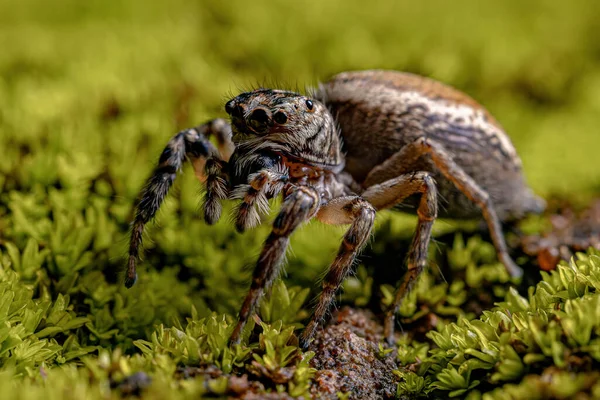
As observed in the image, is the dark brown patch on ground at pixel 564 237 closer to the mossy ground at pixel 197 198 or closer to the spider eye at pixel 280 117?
the mossy ground at pixel 197 198

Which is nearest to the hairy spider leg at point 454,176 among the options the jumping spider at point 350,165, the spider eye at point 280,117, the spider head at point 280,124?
the jumping spider at point 350,165

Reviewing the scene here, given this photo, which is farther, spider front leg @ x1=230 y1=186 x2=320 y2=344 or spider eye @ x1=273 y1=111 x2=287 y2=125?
spider eye @ x1=273 y1=111 x2=287 y2=125

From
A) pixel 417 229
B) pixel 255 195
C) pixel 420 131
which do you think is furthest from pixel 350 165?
pixel 255 195

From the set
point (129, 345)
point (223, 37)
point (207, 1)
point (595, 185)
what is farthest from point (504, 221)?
point (207, 1)

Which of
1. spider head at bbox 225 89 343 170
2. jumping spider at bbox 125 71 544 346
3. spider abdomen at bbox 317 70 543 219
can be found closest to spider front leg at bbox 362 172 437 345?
jumping spider at bbox 125 71 544 346

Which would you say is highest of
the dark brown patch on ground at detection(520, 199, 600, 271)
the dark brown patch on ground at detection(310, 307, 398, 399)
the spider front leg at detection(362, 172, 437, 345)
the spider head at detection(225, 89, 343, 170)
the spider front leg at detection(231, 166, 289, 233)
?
the spider head at detection(225, 89, 343, 170)

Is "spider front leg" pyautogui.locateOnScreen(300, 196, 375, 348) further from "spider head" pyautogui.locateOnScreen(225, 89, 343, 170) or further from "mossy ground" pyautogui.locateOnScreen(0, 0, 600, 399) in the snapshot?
"spider head" pyautogui.locateOnScreen(225, 89, 343, 170)
